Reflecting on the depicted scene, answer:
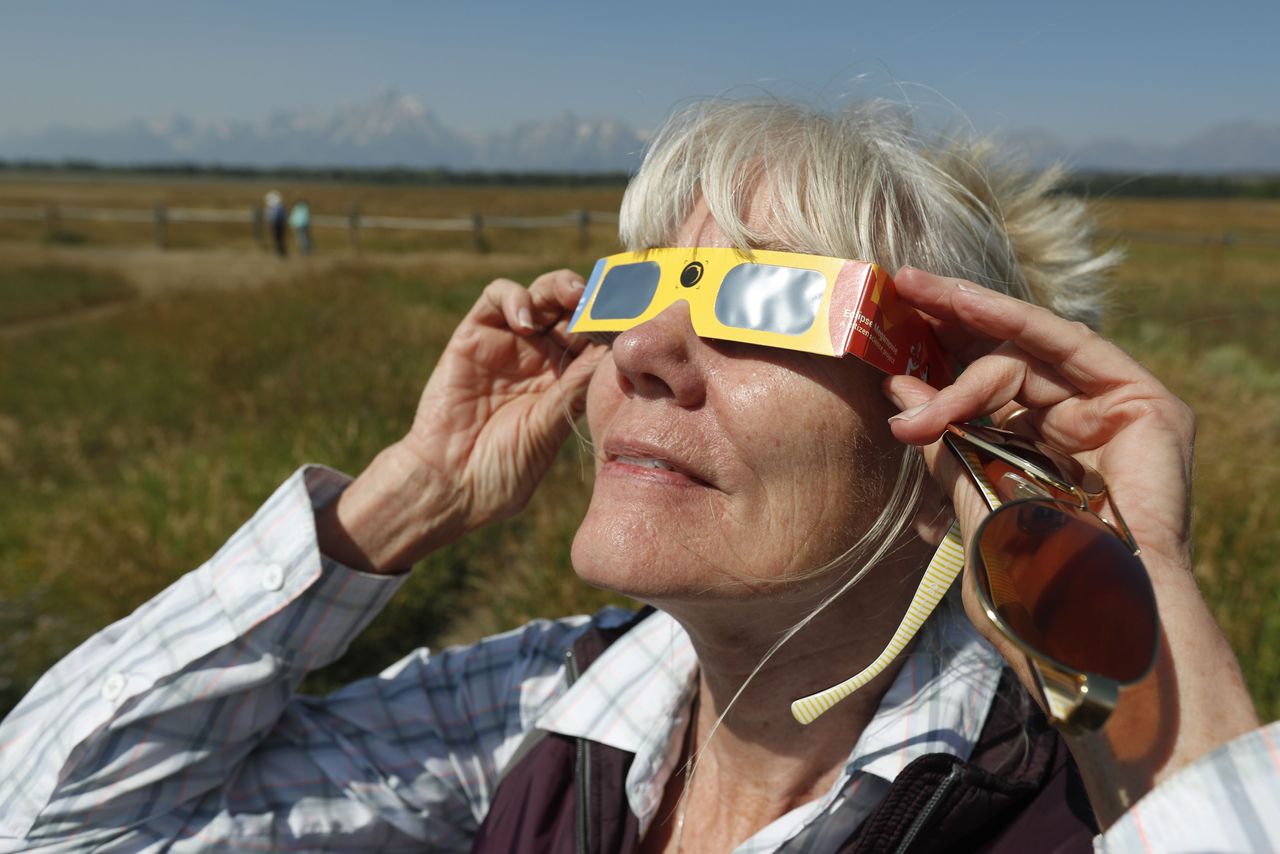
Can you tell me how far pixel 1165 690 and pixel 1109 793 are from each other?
127 mm

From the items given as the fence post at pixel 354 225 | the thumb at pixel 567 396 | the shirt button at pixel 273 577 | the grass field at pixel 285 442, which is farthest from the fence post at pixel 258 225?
the shirt button at pixel 273 577

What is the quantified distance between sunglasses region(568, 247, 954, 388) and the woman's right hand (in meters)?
0.51

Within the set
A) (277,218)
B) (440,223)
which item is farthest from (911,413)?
(277,218)

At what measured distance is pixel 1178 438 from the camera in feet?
3.59

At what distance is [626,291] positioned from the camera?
1654mm

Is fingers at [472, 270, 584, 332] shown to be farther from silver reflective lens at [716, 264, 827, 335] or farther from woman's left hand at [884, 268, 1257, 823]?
woman's left hand at [884, 268, 1257, 823]

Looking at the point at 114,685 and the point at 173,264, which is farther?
the point at 173,264

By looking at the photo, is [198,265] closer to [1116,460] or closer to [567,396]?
[567,396]

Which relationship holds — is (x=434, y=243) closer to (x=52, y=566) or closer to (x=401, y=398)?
(x=401, y=398)

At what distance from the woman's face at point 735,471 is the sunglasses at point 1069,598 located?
0.43 metres

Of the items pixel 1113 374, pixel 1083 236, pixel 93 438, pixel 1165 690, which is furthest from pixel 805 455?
pixel 93 438

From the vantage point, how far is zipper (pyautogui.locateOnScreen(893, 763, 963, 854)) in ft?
4.41

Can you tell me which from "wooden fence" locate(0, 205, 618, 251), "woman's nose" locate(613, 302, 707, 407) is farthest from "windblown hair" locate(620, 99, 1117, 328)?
"wooden fence" locate(0, 205, 618, 251)

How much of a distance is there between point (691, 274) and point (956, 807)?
0.92 m
